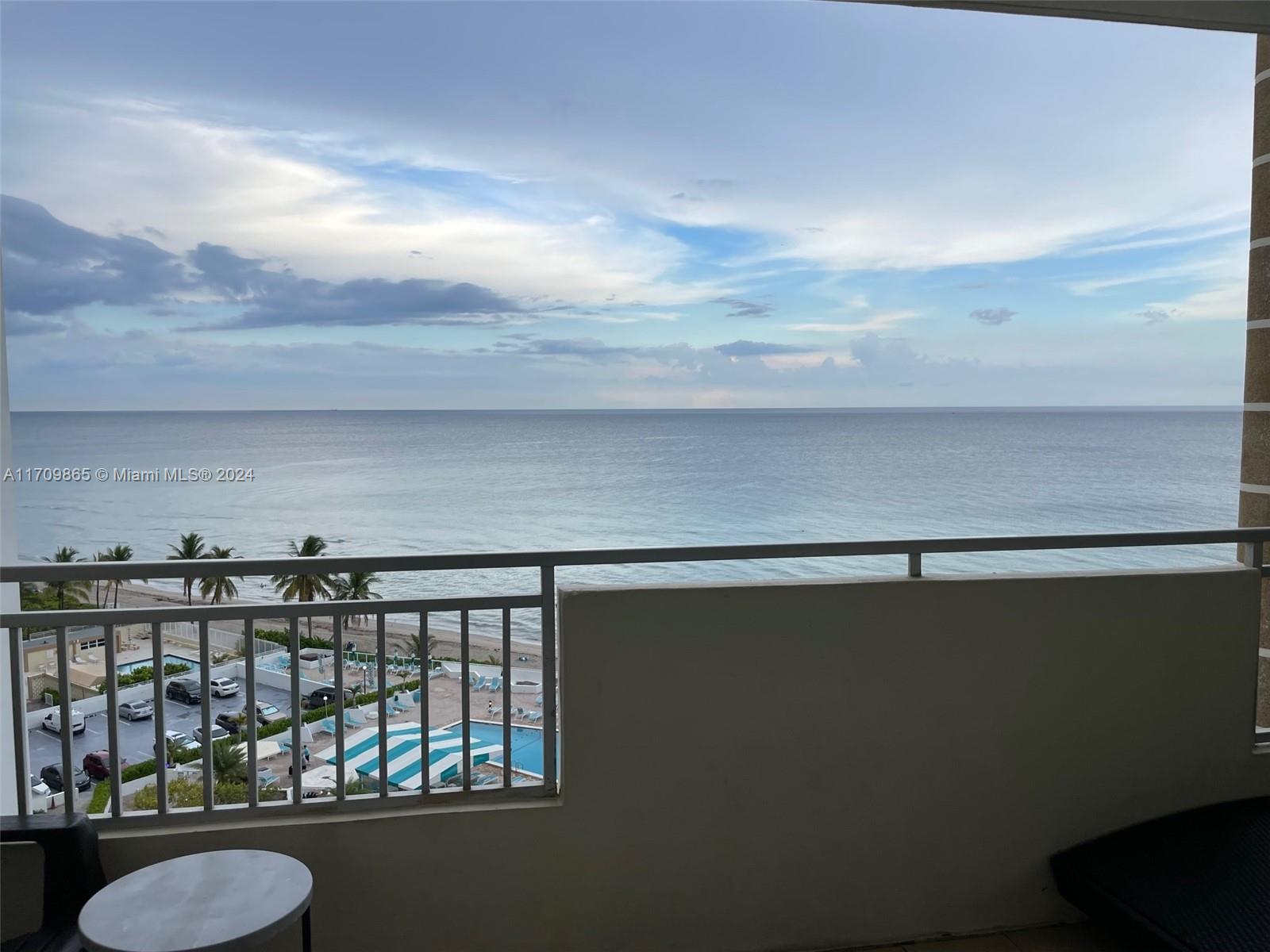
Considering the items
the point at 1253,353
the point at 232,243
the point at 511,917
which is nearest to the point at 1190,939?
the point at 511,917

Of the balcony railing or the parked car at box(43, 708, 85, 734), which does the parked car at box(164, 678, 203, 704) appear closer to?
the parked car at box(43, 708, 85, 734)

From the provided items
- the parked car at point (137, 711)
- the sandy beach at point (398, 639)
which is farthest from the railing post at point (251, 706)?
the sandy beach at point (398, 639)

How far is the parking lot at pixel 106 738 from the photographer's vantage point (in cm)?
212

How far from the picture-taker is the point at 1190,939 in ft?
6.36

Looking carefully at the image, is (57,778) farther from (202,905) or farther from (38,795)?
(202,905)

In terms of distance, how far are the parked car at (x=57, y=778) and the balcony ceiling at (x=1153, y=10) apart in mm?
3111

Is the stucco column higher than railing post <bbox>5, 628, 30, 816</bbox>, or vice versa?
the stucco column

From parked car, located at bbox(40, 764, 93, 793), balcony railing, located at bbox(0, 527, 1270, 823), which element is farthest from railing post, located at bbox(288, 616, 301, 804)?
parked car, located at bbox(40, 764, 93, 793)

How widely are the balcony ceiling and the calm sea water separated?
1669cm

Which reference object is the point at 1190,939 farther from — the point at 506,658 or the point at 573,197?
the point at 573,197

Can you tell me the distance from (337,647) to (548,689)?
54cm

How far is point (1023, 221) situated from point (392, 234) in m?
23.1

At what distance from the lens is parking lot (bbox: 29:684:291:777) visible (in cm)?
212

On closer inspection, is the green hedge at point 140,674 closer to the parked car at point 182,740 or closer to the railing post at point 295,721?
the parked car at point 182,740
